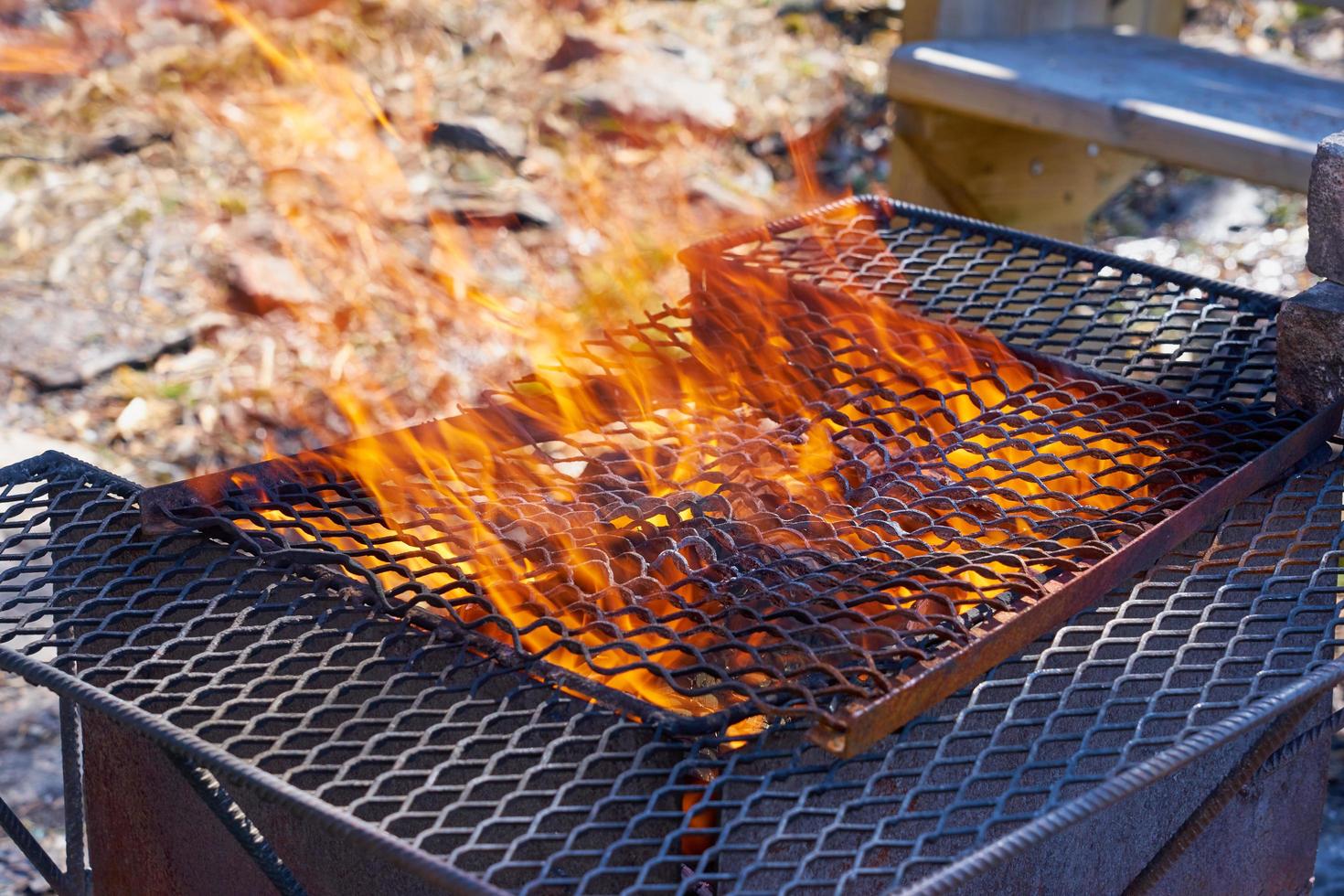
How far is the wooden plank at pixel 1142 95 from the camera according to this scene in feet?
12.1

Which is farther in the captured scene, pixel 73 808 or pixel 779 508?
pixel 73 808

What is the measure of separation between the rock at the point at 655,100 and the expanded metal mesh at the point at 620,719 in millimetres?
4239

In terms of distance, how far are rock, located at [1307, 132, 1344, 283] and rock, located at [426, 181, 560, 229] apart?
3531 millimetres

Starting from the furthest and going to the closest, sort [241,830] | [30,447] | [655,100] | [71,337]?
[655,100] < [71,337] < [30,447] < [241,830]

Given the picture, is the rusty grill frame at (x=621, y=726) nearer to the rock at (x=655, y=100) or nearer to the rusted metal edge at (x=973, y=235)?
the rusted metal edge at (x=973, y=235)

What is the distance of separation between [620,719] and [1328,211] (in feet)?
4.65

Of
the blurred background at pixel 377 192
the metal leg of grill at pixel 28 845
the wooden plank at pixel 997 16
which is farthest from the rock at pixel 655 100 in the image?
the metal leg of grill at pixel 28 845

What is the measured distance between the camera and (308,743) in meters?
1.85

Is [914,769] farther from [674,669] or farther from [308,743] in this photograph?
[308,743]

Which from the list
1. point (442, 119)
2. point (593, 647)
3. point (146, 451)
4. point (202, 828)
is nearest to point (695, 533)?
point (593, 647)

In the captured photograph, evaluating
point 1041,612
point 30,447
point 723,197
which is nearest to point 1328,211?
point 1041,612

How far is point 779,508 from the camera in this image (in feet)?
6.86

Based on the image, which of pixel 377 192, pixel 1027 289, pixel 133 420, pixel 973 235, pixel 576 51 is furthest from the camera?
pixel 576 51

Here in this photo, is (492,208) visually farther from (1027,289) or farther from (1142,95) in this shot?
(1027,289)
